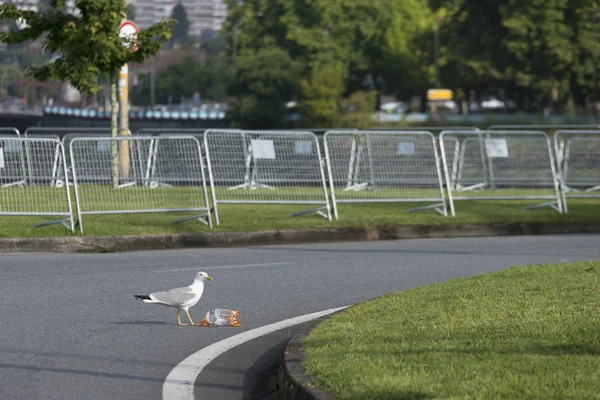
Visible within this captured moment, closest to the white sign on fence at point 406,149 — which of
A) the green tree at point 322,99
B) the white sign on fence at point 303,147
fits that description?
the white sign on fence at point 303,147

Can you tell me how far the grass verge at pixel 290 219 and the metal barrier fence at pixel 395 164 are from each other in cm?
26

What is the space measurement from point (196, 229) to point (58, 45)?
5.96 meters

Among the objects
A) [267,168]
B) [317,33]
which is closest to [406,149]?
[267,168]

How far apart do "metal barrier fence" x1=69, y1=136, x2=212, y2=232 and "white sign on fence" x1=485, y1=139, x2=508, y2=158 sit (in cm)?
629

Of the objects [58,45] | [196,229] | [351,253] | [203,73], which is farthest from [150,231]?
[203,73]

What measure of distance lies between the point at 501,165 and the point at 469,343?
16.3 meters

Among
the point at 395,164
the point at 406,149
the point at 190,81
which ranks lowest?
the point at 190,81

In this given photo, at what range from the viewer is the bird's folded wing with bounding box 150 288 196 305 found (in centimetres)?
884

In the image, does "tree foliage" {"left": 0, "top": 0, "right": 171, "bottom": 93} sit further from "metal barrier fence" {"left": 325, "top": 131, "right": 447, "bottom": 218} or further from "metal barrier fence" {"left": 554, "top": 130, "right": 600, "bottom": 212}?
"metal barrier fence" {"left": 554, "top": 130, "right": 600, "bottom": 212}

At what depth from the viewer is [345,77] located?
105938 mm

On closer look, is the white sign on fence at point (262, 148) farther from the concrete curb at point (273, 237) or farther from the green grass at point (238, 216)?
the concrete curb at point (273, 237)

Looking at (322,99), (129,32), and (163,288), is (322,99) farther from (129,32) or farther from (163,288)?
(163,288)

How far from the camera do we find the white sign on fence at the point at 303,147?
18203 mm

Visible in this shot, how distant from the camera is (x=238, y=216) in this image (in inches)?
698
